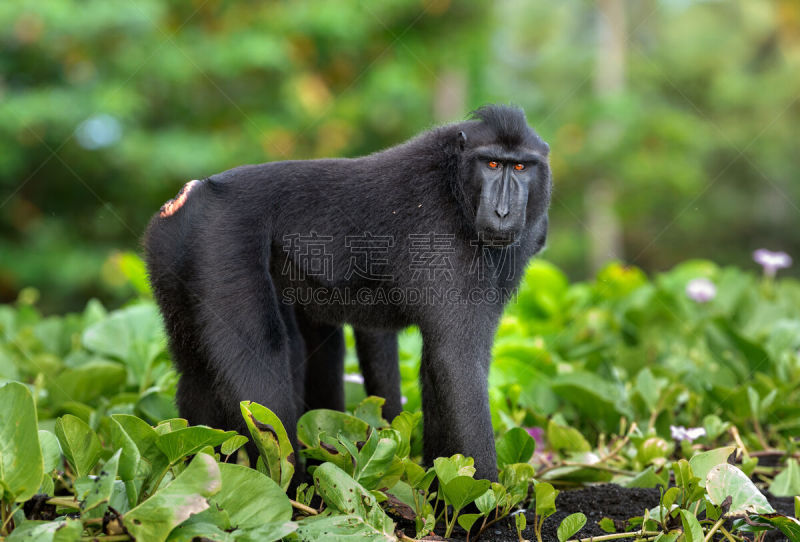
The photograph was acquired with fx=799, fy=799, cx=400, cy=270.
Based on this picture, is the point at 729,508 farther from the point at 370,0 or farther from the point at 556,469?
the point at 370,0

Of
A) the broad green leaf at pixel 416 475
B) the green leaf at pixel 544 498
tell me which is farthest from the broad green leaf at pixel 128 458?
the green leaf at pixel 544 498

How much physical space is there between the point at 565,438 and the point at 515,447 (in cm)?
53

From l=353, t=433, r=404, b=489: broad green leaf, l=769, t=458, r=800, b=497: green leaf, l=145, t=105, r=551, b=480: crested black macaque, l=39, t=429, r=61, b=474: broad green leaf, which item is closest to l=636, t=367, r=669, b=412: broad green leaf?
l=769, t=458, r=800, b=497: green leaf

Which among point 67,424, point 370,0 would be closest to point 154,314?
point 67,424

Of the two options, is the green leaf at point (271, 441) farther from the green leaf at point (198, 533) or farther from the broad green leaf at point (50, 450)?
the broad green leaf at point (50, 450)

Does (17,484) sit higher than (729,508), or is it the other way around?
(17,484)

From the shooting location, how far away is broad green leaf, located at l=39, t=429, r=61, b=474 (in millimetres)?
2314

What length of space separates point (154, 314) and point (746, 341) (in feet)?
11.0

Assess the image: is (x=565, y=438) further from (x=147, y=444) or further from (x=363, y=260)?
(x=147, y=444)

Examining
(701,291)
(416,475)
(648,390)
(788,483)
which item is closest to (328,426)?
(416,475)

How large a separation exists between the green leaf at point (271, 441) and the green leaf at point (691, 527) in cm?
120

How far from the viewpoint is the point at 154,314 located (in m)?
4.70

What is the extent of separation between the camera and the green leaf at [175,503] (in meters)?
2.04

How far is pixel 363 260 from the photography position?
3195mm
